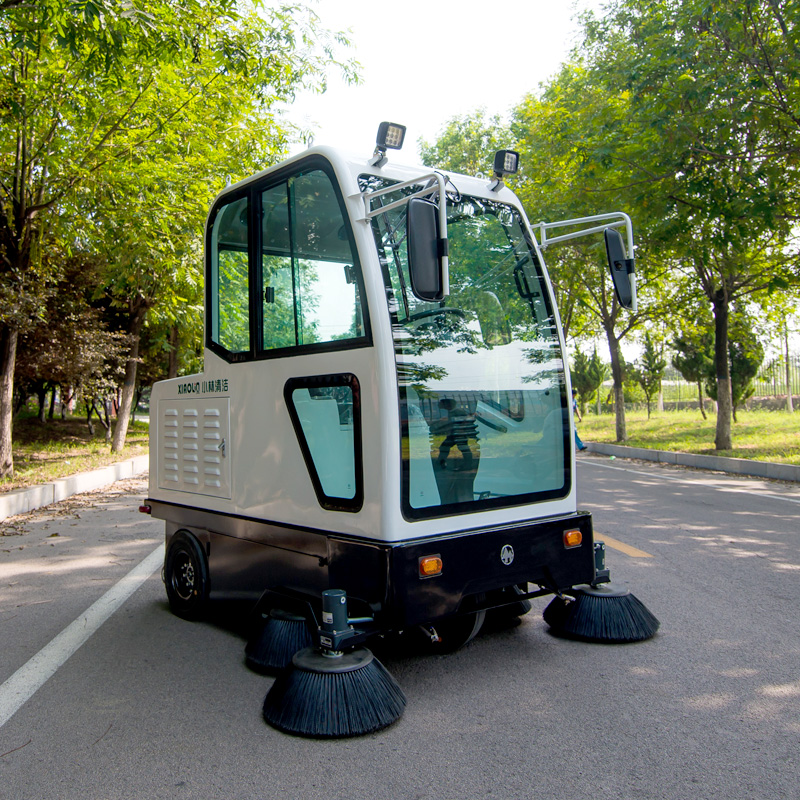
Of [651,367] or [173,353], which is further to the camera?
[651,367]

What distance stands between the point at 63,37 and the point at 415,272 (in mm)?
6484

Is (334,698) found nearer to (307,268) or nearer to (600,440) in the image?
(307,268)

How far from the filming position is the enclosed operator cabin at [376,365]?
3559 mm

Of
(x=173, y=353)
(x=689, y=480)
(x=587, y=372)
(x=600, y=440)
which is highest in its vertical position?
(x=173, y=353)

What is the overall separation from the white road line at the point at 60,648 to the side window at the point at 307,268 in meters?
2.17

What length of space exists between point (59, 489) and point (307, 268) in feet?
30.7

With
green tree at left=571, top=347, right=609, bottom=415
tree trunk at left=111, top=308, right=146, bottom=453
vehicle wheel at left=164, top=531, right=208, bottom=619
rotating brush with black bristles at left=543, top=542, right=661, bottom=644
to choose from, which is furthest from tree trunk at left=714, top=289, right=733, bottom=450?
green tree at left=571, top=347, right=609, bottom=415

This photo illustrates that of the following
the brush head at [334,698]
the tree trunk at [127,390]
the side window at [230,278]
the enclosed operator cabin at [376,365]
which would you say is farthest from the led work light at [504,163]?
the tree trunk at [127,390]

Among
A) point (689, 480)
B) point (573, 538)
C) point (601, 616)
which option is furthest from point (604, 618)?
point (689, 480)

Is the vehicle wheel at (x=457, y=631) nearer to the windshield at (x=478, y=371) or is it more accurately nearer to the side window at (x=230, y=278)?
the windshield at (x=478, y=371)

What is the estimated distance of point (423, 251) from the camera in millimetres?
3150

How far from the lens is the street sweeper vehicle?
11.3 ft

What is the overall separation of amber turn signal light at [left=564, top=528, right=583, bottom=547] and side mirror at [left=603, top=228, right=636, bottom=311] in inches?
49.9

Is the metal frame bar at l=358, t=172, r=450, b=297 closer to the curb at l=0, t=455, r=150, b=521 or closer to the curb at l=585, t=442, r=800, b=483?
the curb at l=0, t=455, r=150, b=521
